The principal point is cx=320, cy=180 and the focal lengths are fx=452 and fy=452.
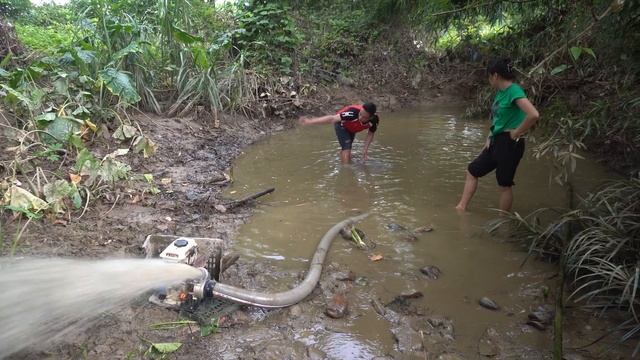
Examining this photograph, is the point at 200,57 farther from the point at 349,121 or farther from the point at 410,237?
the point at 410,237

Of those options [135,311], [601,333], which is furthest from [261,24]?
[601,333]

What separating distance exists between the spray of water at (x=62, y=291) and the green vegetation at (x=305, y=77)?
3.50ft

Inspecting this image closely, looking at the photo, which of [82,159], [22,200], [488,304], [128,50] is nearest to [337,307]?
[488,304]

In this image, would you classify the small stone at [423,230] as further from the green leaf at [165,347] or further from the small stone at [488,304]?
the green leaf at [165,347]

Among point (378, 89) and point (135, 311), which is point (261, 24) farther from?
point (135, 311)

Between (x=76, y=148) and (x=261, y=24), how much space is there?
5962mm

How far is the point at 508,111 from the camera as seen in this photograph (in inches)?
167

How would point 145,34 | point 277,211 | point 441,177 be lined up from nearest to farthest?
point 277,211 < point 441,177 < point 145,34

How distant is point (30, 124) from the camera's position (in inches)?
196

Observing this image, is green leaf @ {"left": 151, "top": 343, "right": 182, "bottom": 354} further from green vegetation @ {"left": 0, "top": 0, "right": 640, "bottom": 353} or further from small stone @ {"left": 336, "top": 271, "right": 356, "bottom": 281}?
green vegetation @ {"left": 0, "top": 0, "right": 640, "bottom": 353}

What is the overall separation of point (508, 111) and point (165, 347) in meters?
3.51

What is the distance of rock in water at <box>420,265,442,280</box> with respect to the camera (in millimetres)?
3668

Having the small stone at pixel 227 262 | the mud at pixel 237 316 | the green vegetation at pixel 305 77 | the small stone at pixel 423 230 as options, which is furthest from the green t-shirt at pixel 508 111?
the small stone at pixel 227 262

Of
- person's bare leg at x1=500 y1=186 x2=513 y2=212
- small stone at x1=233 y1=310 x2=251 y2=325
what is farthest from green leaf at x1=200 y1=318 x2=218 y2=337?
person's bare leg at x1=500 y1=186 x2=513 y2=212
